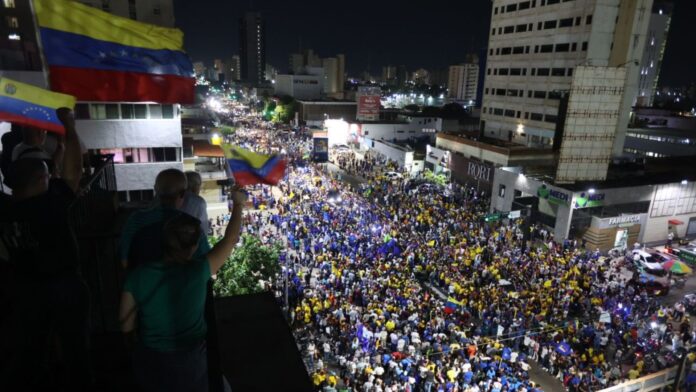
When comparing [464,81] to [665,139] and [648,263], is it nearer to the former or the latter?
[665,139]

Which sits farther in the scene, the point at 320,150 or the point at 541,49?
the point at 541,49

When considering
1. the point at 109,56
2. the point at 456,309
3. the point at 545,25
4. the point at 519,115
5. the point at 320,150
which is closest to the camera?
the point at 109,56

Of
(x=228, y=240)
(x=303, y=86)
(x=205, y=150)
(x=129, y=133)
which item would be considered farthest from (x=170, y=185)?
(x=303, y=86)

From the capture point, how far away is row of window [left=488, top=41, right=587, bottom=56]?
45000 mm

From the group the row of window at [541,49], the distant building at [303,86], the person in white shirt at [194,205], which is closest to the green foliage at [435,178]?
the row of window at [541,49]

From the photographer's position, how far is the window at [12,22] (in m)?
34.4

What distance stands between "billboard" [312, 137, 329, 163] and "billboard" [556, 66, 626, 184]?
22.1m

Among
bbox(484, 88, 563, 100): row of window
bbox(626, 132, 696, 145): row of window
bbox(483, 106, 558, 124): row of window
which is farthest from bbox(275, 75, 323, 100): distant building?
bbox(626, 132, 696, 145): row of window

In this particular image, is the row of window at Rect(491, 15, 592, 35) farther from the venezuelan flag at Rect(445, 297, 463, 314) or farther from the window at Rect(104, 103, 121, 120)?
the window at Rect(104, 103, 121, 120)

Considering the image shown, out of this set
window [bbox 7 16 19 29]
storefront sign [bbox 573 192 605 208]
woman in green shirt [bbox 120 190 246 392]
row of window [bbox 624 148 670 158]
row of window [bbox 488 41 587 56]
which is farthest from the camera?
row of window [bbox 624 148 670 158]

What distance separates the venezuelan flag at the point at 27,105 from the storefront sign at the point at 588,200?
2824 centimetres

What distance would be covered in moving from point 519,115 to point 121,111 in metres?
44.8

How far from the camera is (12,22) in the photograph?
1377 inches

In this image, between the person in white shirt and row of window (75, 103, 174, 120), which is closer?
the person in white shirt
